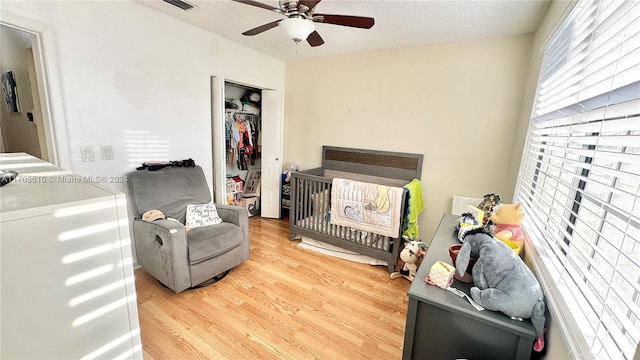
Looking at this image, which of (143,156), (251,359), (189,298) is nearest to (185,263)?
(189,298)

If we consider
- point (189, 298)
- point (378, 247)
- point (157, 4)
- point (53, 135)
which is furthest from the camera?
point (378, 247)

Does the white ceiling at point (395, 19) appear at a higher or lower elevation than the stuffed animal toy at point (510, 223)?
higher

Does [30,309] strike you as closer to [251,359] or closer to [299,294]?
[251,359]

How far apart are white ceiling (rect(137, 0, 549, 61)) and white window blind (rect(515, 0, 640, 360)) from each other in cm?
78

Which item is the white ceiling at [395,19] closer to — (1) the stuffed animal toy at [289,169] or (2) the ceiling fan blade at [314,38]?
(2) the ceiling fan blade at [314,38]

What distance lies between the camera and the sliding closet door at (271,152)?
3.73 metres

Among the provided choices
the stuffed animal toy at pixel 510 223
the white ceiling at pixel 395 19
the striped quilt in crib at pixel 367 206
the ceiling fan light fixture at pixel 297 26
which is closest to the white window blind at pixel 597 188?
the stuffed animal toy at pixel 510 223

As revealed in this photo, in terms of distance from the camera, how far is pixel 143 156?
2.41m

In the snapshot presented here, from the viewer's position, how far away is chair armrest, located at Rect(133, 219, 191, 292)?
1.92 m

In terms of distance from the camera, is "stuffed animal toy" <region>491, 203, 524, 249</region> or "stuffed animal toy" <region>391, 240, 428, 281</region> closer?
"stuffed animal toy" <region>491, 203, 524, 249</region>

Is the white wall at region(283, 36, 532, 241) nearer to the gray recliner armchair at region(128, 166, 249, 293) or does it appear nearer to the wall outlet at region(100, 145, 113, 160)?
the gray recliner armchair at region(128, 166, 249, 293)

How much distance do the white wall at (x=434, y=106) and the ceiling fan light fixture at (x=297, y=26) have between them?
163 cm

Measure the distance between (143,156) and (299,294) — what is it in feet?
6.27

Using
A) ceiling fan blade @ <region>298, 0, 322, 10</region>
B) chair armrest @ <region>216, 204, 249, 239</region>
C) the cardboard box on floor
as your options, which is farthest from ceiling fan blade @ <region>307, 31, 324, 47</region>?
the cardboard box on floor
